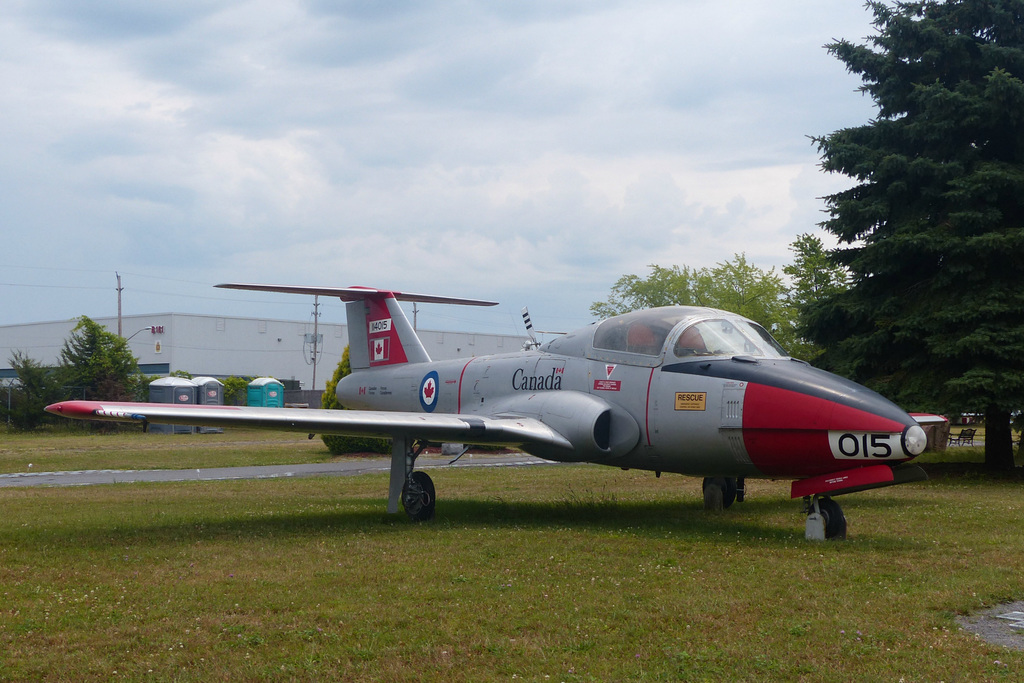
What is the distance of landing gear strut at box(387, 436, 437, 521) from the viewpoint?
1214cm

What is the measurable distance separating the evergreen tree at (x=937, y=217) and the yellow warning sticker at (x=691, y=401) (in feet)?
33.2

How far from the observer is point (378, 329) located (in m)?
16.7

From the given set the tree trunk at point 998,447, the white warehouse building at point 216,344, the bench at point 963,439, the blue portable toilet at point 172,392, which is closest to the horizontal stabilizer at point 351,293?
the tree trunk at point 998,447

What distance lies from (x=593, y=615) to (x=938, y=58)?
18997 mm

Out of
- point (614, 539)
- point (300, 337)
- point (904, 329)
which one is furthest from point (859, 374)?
point (300, 337)

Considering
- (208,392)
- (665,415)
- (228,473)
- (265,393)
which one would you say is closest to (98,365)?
(208,392)

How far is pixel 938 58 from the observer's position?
2094 centimetres

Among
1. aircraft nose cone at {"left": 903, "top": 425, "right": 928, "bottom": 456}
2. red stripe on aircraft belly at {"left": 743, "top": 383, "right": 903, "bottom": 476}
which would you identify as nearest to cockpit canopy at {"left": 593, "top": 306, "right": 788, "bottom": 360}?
red stripe on aircraft belly at {"left": 743, "top": 383, "right": 903, "bottom": 476}

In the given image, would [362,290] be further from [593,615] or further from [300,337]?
[300,337]

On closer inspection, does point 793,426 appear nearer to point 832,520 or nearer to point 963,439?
point 832,520

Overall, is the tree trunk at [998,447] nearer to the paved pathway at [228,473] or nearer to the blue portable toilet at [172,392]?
the paved pathway at [228,473]

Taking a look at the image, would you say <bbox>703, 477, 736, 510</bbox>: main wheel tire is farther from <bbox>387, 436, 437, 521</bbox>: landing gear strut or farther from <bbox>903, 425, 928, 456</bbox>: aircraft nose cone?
<bbox>903, 425, 928, 456</bbox>: aircraft nose cone

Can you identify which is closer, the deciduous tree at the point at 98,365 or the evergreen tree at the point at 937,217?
the evergreen tree at the point at 937,217

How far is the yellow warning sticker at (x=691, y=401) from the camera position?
1059 cm
